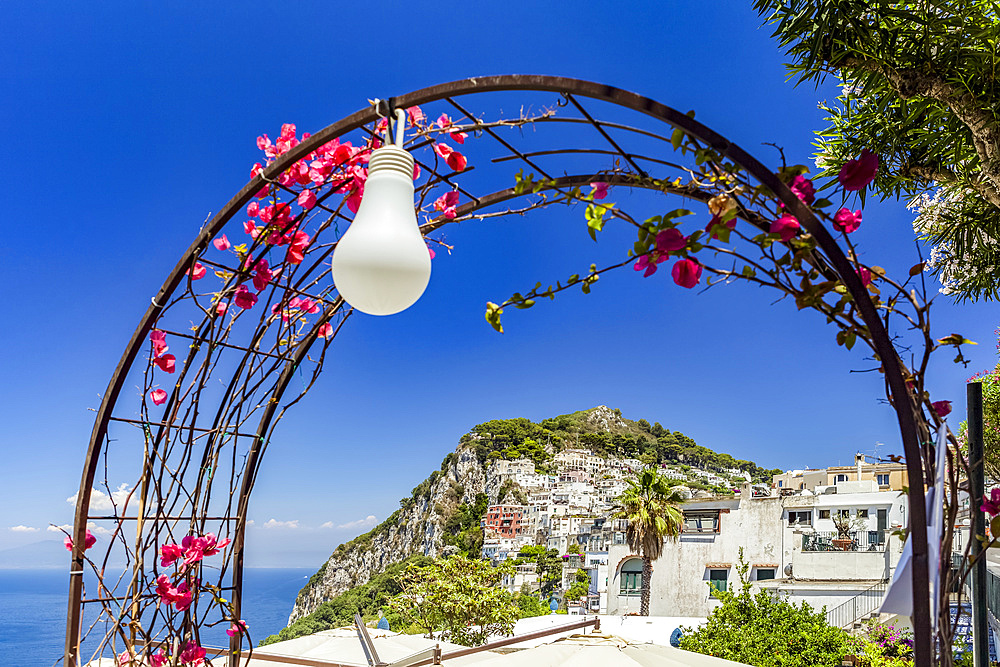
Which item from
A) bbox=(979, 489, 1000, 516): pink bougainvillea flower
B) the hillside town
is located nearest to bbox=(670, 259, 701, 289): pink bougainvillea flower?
bbox=(979, 489, 1000, 516): pink bougainvillea flower

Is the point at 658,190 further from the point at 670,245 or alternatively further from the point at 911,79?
the point at 911,79

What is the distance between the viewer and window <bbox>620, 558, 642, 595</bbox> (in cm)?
2570

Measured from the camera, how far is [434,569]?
1686 cm

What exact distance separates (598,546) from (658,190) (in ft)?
108

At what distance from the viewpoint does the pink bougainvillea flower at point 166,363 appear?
1.82 metres

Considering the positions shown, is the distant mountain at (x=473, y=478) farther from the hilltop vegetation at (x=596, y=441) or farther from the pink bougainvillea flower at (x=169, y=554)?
the pink bougainvillea flower at (x=169, y=554)

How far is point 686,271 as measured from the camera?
4.10 ft

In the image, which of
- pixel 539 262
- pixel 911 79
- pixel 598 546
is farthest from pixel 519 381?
pixel 911 79

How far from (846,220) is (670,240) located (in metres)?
0.40

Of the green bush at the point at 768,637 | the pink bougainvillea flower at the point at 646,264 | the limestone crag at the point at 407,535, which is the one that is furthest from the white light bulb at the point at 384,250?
the limestone crag at the point at 407,535

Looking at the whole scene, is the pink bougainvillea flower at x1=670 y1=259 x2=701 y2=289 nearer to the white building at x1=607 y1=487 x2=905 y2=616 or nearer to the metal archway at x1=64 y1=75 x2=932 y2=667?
the metal archway at x1=64 y1=75 x2=932 y2=667

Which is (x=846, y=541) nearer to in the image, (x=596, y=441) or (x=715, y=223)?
(x=715, y=223)

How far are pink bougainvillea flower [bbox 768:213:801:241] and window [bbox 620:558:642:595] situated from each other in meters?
26.5

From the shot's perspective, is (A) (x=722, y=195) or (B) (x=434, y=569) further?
(B) (x=434, y=569)
